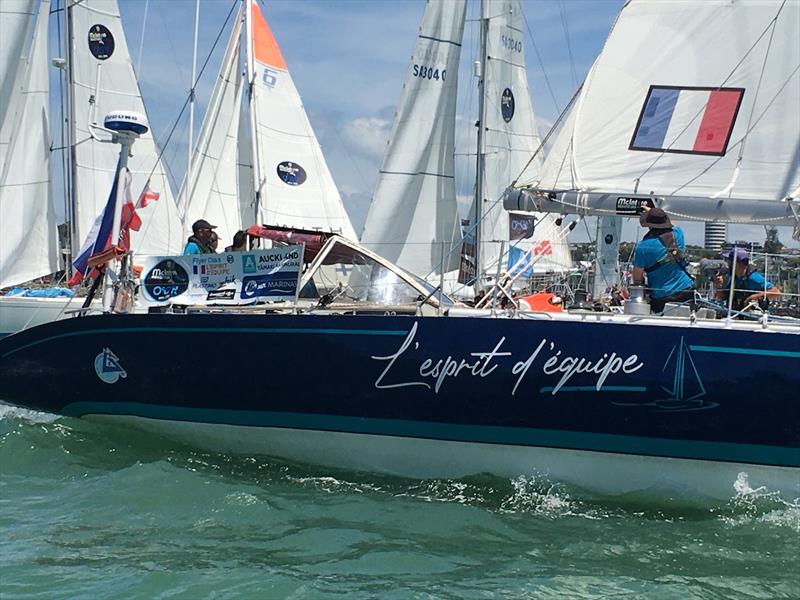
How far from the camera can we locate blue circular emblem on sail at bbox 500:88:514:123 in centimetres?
2130

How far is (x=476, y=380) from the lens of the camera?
6.77 m

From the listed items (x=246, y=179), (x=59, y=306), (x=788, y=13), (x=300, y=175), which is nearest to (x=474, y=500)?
(x=788, y=13)

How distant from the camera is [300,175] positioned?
20.6 m

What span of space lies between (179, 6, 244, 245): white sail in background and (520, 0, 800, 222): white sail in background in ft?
49.2

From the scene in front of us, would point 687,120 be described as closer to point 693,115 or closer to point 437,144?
point 693,115

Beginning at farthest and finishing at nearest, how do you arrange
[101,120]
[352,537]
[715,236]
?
[101,120] → [715,236] → [352,537]

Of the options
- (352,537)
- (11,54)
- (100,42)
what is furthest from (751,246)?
(100,42)

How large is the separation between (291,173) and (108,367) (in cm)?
Answer: 1280

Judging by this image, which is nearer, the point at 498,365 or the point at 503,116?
the point at 498,365

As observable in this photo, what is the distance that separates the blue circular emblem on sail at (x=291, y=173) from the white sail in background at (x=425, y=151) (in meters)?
1.71

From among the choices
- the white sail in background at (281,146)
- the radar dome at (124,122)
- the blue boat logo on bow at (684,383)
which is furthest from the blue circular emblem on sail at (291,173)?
the blue boat logo on bow at (684,383)

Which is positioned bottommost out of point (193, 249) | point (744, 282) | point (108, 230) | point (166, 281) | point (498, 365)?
point (498, 365)

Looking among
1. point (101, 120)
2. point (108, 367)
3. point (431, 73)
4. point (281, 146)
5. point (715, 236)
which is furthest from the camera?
point (431, 73)

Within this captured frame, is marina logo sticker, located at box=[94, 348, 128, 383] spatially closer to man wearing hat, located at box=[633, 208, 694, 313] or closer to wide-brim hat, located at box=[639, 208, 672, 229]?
man wearing hat, located at box=[633, 208, 694, 313]
